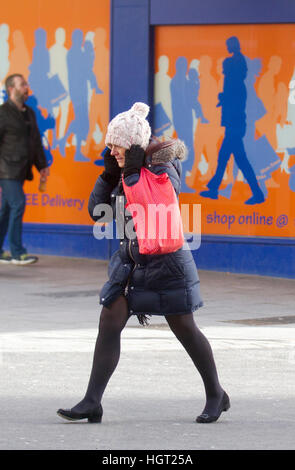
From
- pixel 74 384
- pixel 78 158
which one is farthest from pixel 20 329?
pixel 78 158

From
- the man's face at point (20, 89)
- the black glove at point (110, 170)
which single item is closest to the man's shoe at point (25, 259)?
the man's face at point (20, 89)

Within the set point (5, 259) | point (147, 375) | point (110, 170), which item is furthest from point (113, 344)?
point (5, 259)

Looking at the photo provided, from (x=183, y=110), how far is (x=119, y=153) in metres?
8.31

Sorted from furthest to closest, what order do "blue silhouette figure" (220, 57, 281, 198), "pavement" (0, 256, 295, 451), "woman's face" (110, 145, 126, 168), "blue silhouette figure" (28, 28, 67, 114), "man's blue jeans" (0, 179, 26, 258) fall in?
"blue silhouette figure" (28, 28, 67, 114) < "man's blue jeans" (0, 179, 26, 258) < "blue silhouette figure" (220, 57, 281, 198) < "woman's face" (110, 145, 126, 168) < "pavement" (0, 256, 295, 451)

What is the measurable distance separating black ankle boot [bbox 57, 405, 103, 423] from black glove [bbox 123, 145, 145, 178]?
4.19ft

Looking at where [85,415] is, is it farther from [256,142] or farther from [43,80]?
[43,80]

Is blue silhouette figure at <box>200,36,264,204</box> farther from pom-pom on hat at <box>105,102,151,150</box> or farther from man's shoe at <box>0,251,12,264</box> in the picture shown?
pom-pom on hat at <box>105,102,151,150</box>

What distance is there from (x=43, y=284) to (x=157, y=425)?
6784 millimetres

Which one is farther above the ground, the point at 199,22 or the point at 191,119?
the point at 199,22

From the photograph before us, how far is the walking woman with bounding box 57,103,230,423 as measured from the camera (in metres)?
6.73

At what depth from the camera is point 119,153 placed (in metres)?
6.79

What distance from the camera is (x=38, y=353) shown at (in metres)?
8.89

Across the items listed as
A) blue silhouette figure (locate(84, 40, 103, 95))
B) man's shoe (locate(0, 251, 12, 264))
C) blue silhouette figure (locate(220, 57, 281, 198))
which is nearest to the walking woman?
blue silhouette figure (locate(220, 57, 281, 198))
